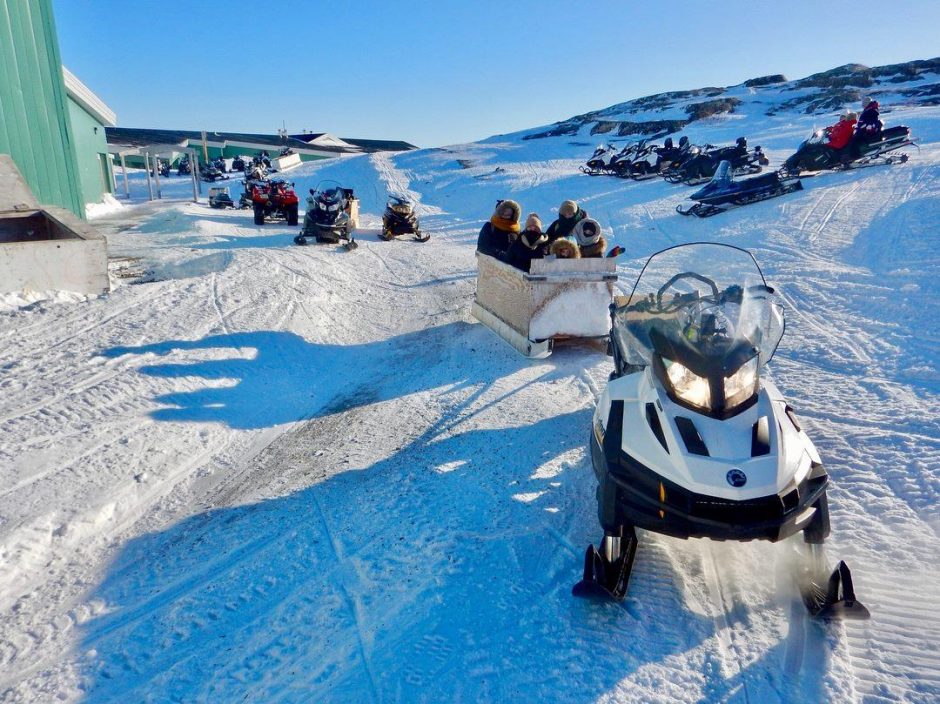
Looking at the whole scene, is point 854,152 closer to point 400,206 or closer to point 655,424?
point 400,206

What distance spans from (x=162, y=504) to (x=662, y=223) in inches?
457

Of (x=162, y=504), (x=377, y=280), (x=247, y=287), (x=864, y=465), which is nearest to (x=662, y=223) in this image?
(x=377, y=280)

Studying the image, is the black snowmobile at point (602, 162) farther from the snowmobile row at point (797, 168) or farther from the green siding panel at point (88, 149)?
the green siding panel at point (88, 149)

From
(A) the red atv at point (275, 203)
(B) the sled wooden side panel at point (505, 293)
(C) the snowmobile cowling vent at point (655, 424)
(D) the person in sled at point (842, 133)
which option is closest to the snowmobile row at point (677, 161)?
(D) the person in sled at point (842, 133)

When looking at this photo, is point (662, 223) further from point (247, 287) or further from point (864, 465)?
point (864, 465)

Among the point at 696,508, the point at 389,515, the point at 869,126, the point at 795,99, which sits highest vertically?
the point at 795,99

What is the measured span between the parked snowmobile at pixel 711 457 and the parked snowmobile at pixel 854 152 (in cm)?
1374

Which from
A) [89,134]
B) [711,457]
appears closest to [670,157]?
[711,457]

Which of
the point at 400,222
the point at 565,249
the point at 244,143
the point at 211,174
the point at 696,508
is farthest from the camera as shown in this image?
the point at 244,143

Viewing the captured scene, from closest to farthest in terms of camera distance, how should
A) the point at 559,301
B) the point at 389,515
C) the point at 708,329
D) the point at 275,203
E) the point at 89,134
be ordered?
1. the point at 708,329
2. the point at 389,515
3. the point at 559,301
4. the point at 275,203
5. the point at 89,134

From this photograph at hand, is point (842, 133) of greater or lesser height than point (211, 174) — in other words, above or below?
below

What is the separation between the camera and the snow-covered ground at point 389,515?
8.48 feet

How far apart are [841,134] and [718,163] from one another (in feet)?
10.0

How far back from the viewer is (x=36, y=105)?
1180 centimetres
